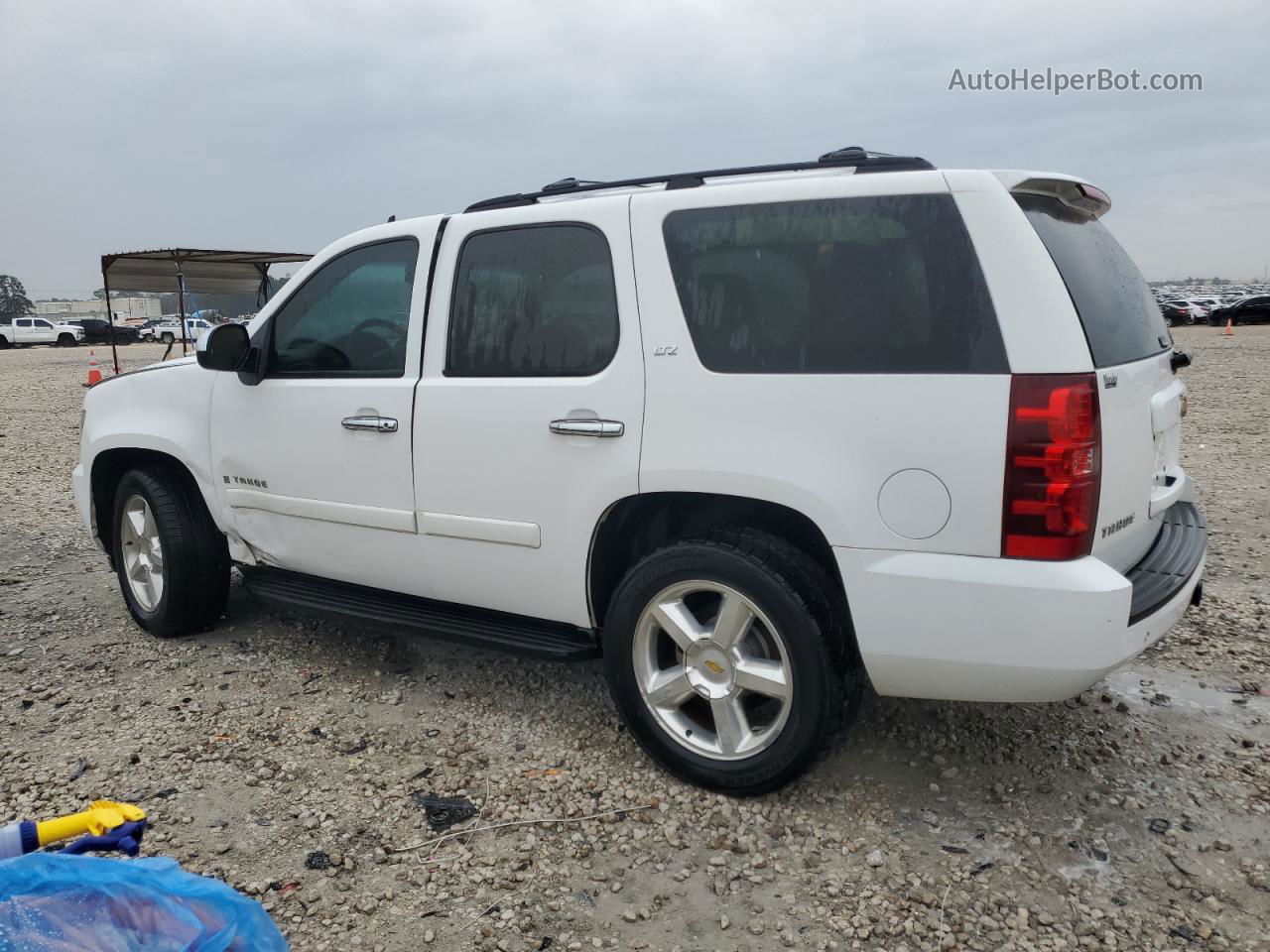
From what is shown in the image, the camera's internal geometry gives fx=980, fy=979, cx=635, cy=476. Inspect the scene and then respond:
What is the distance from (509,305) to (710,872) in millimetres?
1977

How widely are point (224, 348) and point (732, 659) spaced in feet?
8.02

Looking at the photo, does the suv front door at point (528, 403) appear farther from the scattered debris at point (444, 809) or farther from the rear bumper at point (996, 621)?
the rear bumper at point (996, 621)

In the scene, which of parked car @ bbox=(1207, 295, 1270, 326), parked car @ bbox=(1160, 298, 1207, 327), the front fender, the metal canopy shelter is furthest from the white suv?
parked car @ bbox=(1160, 298, 1207, 327)

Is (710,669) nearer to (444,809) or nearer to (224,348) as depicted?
(444,809)

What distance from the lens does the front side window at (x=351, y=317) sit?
12.3 ft

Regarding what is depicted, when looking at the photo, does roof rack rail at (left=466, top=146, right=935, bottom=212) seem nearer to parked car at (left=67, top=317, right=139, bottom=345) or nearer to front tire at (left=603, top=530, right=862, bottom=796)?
front tire at (left=603, top=530, right=862, bottom=796)

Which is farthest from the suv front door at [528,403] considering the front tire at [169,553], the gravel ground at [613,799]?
the front tire at [169,553]

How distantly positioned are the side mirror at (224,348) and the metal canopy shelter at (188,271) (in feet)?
35.6

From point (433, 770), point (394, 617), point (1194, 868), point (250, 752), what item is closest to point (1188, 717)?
point (1194, 868)

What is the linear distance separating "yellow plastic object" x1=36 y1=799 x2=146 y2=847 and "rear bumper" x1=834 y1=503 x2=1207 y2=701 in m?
1.85

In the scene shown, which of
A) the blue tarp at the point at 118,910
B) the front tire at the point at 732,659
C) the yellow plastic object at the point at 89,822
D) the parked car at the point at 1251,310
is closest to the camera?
the blue tarp at the point at 118,910

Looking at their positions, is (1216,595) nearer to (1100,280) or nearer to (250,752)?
(1100,280)

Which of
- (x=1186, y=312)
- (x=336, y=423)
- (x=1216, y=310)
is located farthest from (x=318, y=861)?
(x=1186, y=312)

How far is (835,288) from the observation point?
283cm
